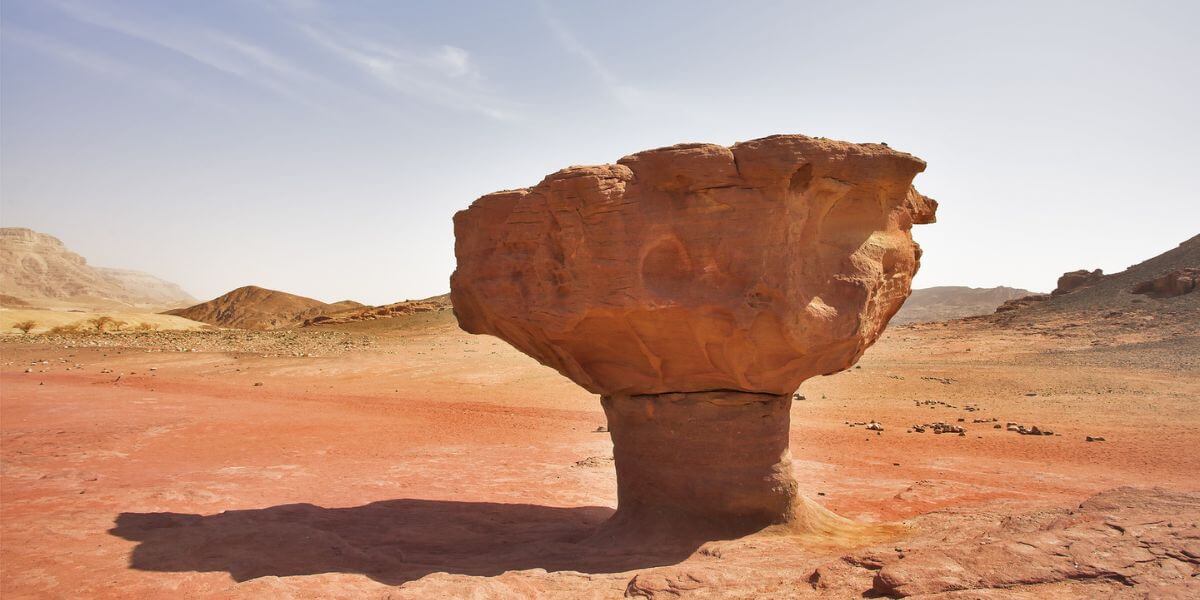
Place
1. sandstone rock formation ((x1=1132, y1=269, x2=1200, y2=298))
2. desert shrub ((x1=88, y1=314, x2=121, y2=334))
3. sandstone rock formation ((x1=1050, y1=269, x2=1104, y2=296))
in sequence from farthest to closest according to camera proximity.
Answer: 1. sandstone rock formation ((x1=1050, y1=269, x2=1104, y2=296))
2. desert shrub ((x1=88, y1=314, x2=121, y2=334))
3. sandstone rock formation ((x1=1132, y1=269, x2=1200, y2=298))

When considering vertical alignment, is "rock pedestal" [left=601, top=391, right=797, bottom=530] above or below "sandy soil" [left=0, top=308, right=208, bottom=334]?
below

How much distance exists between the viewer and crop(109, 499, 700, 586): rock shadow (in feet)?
20.2

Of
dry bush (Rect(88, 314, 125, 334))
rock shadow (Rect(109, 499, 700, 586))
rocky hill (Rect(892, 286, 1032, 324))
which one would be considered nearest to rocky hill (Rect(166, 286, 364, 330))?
dry bush (Rect(88, 314, 125, 334))

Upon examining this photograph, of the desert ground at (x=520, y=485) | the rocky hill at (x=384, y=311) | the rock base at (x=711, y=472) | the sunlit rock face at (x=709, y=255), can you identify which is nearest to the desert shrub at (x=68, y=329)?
the rocky hill at (x=384, y=311)

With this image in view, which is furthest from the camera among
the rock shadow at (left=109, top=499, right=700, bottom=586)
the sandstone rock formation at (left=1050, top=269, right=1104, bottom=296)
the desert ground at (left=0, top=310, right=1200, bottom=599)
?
the sandstone rock formation at (left=1050, top=269, right=1104, bottom=296)

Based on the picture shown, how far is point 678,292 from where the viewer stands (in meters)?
6.12

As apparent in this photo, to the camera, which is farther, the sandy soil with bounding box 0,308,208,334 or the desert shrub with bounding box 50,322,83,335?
the sandy soil with bounding box 0,308,208,334

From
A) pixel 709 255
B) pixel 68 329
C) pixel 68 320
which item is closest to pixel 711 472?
pixel 709 255

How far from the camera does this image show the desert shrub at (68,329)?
34750 mm

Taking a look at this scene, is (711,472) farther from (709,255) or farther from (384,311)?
(384,311)

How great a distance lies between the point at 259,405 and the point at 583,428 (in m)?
8.38

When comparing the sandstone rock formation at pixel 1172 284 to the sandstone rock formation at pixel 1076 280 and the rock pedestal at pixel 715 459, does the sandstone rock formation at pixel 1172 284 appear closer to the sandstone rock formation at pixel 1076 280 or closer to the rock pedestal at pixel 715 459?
the sandstone rock formation at pixel 1076 280

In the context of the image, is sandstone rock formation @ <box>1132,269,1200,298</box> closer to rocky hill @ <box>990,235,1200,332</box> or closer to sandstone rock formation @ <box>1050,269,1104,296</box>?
rocky hill @ <box>990,235,1200,332</box>

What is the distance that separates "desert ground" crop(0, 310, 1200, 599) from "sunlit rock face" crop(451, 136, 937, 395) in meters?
1.77
